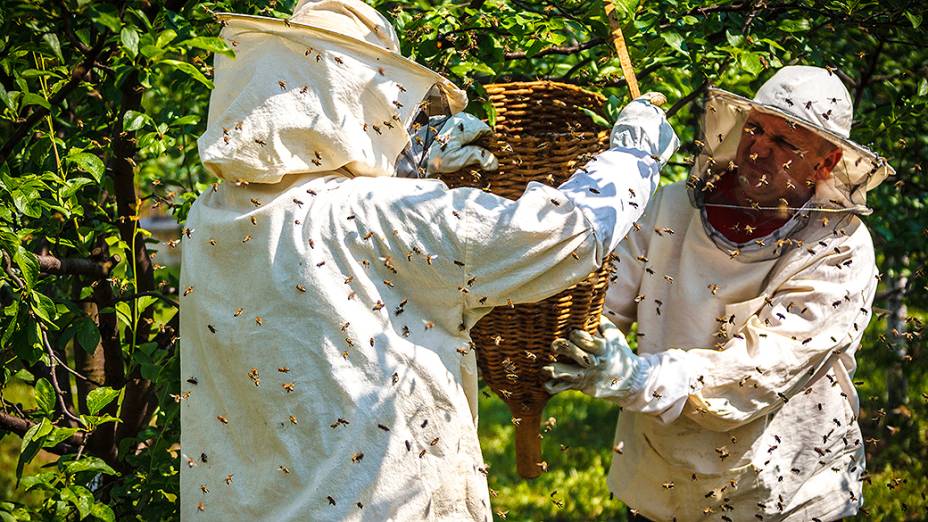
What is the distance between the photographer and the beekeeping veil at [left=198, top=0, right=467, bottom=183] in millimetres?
2441

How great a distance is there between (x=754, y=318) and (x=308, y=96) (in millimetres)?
1499

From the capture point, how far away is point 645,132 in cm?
269

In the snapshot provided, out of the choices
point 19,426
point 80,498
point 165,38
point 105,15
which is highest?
point 105,15

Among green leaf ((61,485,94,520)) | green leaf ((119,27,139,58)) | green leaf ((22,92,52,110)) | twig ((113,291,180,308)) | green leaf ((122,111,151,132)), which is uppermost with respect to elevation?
green leaf ((119,27,139,58))

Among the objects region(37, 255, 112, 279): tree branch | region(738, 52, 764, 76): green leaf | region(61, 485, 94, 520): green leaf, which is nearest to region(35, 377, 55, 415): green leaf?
region(61, 485, 94, 520): green leaf

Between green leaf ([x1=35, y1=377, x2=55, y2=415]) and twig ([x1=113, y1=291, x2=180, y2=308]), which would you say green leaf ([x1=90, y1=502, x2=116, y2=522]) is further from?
twig ([x1=113, y1=291, x2=180, y2=308])

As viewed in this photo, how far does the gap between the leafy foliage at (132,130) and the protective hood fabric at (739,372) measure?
0.21m

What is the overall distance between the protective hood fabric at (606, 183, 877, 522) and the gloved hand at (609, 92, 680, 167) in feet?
1.65

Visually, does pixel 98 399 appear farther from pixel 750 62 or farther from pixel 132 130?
pixel 750 62

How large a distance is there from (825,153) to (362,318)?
1551 millimetres

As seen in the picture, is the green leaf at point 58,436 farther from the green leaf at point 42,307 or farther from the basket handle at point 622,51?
the basket handle at point 622,51

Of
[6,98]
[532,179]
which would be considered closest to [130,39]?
[6,98]

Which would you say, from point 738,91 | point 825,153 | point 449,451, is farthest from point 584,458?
point 449,451

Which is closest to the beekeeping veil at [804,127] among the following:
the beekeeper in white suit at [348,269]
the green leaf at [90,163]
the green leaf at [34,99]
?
the beekeeper in white suit at [348,269]
